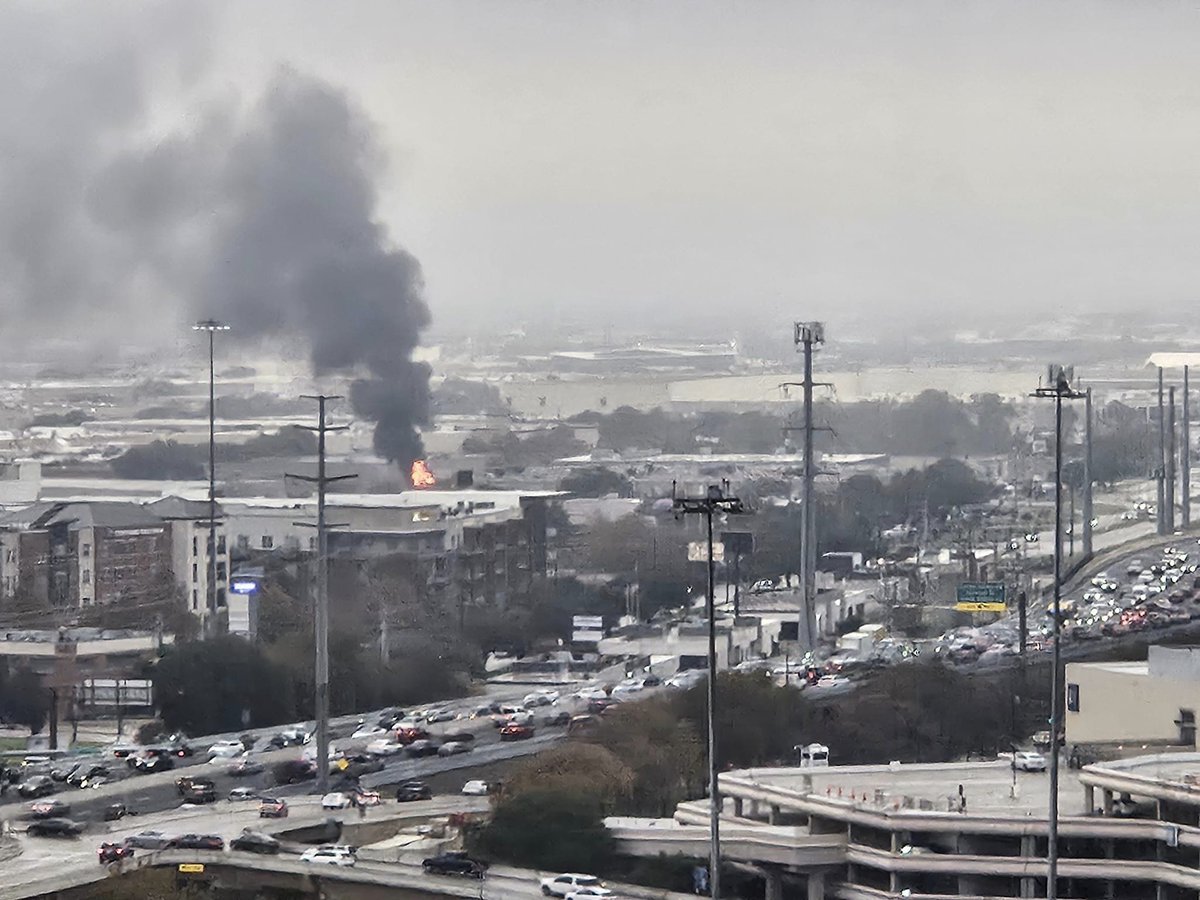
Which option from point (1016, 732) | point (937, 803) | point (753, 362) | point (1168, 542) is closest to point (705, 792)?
point (937, 803)

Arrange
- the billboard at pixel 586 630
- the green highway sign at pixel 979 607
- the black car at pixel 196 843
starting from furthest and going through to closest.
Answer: the green highway sign at pixel 979 607
the billboard at pixel 586 630
the black car at pixel 196 843

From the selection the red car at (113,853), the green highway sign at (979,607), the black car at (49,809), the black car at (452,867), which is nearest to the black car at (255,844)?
the red car at (113,853)

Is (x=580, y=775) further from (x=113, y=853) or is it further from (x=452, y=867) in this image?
(x=113, y=853)

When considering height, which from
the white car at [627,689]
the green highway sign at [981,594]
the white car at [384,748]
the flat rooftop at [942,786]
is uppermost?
the green highway sign at [981,594]

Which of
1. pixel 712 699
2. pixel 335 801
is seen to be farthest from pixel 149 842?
pixel 712 699

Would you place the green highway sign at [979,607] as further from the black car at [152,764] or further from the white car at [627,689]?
the black car at [152,764]

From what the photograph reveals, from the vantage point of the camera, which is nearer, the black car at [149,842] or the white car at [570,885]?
the white car at [570,885]
